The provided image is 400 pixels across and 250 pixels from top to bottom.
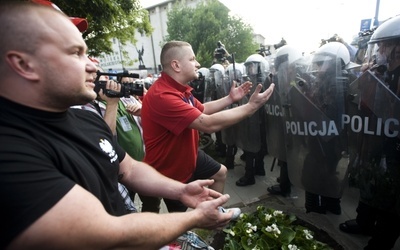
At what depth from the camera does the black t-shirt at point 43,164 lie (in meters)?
0.74

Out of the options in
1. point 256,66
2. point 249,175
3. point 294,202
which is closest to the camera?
point 294,202

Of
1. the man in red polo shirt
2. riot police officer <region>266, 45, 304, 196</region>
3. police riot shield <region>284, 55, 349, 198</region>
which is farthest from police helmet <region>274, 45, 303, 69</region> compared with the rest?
the man in red polo shirt

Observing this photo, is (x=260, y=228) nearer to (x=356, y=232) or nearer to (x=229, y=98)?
(x=356, y=232)

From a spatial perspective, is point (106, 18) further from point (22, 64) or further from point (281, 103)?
point (22, 64)

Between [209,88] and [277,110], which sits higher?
[277,110]

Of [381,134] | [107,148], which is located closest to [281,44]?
[381,134]

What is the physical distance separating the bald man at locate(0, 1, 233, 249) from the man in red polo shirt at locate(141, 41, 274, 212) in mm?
1175

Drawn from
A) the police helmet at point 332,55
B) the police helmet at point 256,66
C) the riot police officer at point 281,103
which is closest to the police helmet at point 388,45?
the police helmet at point 332,55

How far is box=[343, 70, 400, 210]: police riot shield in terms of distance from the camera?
197 centimetres

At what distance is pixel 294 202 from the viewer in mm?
3586

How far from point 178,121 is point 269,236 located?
4.07ft

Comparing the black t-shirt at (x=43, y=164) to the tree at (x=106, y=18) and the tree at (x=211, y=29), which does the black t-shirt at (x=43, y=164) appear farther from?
the tree at (x=211, y=29)

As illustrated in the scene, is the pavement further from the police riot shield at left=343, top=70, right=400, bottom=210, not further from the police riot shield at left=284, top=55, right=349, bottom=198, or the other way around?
the police riot shield at left=343, top=70, right=400, bottom=210

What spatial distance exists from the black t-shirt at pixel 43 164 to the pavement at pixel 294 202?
1.97 meters
